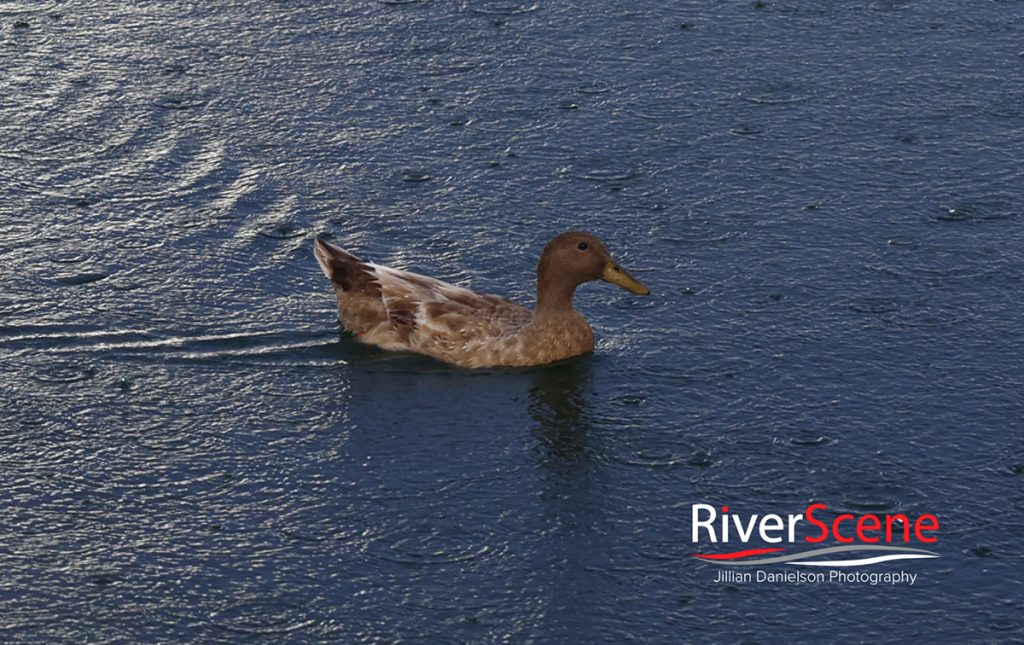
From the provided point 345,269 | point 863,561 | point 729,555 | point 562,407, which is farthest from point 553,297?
point 863,561

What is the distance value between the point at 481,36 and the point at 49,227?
4.63m

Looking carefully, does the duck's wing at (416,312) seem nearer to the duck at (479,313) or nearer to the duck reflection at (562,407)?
the duck at (479,313)

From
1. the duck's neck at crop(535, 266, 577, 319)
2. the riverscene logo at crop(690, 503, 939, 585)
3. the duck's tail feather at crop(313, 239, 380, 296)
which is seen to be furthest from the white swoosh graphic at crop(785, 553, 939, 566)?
the duck's tail feather at crop(313, 239, 380, 296)

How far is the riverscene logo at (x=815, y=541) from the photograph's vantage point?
29.6 feet

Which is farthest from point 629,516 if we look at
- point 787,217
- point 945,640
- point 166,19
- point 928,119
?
point 166,19

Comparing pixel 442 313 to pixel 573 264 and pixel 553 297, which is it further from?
pixel 573 264

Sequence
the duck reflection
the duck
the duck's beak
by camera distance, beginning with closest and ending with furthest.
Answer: the duck reflection < the duck < the duck's beak

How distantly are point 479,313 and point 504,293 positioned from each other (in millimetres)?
760

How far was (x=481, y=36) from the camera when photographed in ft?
51.9

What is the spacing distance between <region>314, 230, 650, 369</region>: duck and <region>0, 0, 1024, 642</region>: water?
183 mm

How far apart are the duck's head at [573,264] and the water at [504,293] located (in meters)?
0.41

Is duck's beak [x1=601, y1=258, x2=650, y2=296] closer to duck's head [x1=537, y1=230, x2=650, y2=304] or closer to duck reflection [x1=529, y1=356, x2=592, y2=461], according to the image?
duck's head [x1=537, y1=230, x2=650, y2=304]

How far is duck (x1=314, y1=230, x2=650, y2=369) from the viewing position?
36.9 ft

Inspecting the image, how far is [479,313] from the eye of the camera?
37.0 ft
